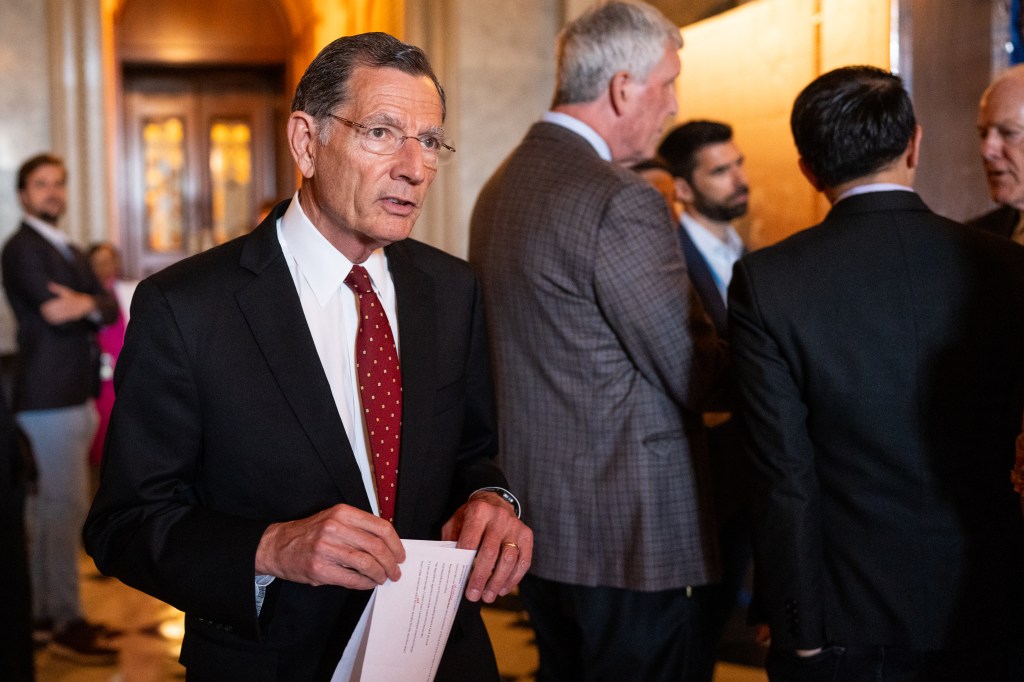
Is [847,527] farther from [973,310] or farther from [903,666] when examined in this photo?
[973,310]

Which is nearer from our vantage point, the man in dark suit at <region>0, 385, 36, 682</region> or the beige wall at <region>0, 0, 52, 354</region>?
the man in dark suit at <region>0, 385, 36, 682</region>

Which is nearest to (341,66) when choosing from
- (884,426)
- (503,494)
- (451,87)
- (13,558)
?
(503,494)

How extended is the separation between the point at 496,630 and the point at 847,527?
2.85m

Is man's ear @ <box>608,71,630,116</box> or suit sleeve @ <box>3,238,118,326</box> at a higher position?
man's ear @ <box>608,71,630,116</box>

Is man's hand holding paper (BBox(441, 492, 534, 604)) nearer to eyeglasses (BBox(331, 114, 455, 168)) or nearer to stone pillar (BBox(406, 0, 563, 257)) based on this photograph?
eyeglasses (BBox(331, 114, 455, 168))

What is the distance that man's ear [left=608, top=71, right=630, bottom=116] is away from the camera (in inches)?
100

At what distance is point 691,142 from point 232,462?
3.06 meters

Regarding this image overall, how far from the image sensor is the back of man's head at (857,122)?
6.91 ft

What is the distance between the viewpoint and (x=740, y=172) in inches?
166

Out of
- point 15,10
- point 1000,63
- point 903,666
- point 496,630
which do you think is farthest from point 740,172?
point 15,10

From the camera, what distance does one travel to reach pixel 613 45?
8.33ft

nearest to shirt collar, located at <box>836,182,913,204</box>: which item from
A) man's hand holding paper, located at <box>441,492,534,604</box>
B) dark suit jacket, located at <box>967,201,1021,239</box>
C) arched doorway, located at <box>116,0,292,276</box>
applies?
man's hand holding paper, located at <box>441,492,534,604</box>

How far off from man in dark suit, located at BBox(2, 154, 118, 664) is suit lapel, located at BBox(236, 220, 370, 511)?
328 centimetres

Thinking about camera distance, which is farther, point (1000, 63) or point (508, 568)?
point (1000, 63)
